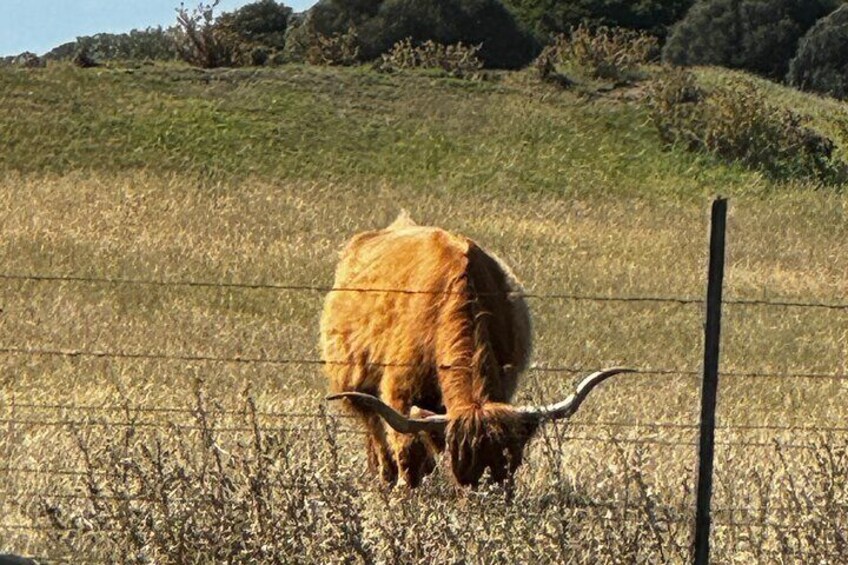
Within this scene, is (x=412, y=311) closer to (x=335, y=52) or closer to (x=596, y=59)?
(x=596, y=59)

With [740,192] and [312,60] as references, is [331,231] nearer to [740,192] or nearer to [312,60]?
[740,192]

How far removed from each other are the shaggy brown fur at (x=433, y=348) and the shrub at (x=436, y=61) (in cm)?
3000

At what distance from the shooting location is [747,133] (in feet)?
116

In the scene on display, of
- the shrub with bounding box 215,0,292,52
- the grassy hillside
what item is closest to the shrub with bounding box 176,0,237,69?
the grassy hillside

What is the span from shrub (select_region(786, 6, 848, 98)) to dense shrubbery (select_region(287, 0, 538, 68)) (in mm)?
13296

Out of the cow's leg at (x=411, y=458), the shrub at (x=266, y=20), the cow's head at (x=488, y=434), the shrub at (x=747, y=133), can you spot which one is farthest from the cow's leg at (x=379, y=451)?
the shrub at (x=266, y=20)

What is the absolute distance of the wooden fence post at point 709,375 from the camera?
21.5 ft

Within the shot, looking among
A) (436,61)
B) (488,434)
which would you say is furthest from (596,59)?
(488,434)

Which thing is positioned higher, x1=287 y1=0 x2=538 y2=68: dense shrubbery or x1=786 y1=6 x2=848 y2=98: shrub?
x1=287 y1=0 x2=538 y2=68: dense shrubbery

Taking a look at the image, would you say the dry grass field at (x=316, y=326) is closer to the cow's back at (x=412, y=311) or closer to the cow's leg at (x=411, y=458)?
the cow's leg at (x=411, y=458)

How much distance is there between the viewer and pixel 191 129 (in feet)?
115

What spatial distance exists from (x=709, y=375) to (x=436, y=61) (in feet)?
121

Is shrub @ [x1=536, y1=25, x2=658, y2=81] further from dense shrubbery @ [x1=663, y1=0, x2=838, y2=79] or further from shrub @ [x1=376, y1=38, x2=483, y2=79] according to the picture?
dense shrubbery @ [x1=663, y1=0, x2=838, y2=79]

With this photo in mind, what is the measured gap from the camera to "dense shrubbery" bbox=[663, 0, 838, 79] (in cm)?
7381
